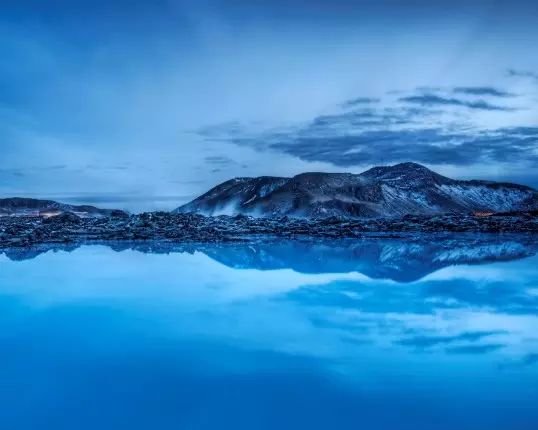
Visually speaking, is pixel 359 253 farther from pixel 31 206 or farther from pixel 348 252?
pixel 31 206

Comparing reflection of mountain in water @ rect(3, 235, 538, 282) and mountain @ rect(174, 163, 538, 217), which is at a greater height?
mountain @ rect(174, 163, 538, 217)

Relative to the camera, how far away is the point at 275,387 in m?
4.00

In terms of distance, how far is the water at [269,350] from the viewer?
139 inches

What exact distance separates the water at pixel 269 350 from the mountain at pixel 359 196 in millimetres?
58303

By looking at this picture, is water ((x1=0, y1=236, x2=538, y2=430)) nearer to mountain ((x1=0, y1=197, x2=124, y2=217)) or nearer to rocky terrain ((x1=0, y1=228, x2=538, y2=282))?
rocky terrain ((x1=0, y1=228, x2=538, y2=282))

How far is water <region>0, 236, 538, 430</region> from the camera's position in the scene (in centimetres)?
353

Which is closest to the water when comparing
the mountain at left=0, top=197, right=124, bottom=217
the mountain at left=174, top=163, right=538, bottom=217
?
the mountain at left=174, top=163, right=538, bottom=217

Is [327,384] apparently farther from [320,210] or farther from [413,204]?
[413,204]

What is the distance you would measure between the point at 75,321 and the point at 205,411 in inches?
135

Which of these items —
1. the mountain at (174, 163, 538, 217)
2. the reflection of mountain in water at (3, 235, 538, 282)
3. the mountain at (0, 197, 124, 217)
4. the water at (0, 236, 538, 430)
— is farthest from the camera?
the mountain at (0, 197, 124, 217)

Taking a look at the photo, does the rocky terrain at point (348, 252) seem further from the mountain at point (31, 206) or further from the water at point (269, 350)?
Answer: the mountain at point (31, 206)

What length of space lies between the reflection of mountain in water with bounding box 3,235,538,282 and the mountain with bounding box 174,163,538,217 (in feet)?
161

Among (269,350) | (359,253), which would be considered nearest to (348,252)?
(359,253)

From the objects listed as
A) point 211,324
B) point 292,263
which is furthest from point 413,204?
point 211,324
